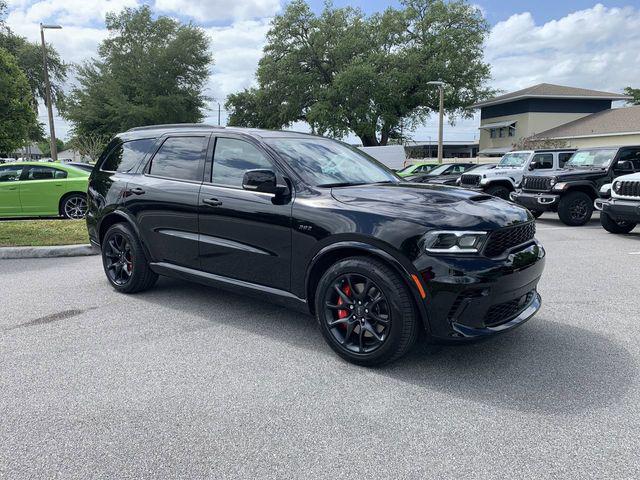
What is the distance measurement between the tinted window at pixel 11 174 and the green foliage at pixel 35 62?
27204 millimetres

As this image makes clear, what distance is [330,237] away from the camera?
3762 millimetres

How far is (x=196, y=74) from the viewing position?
4591cm

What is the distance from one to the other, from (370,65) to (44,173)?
32.5m

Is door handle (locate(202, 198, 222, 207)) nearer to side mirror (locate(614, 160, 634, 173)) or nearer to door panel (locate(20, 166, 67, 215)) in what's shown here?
door panel (locate(20, 166, 67, 215))

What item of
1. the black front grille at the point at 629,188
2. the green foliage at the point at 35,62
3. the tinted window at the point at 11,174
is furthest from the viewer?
the green foliage at the point at 35,62

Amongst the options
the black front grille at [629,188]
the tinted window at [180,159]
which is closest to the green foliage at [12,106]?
the tinted window at [180,159]

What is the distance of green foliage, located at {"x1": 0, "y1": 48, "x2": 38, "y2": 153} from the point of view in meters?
15.8

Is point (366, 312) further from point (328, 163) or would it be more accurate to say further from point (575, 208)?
point (575, 208)

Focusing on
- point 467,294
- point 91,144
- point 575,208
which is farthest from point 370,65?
point 467,294

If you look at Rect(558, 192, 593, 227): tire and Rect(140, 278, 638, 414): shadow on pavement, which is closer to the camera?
Rect(140, 278, 638, 414): shadow on pavement

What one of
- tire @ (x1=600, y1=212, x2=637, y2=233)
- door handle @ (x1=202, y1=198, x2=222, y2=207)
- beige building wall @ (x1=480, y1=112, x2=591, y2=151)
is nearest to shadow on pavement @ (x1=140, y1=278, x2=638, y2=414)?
door handle @ (x1=202, y1=198, x2=222, y2=207)

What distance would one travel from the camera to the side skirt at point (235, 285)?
4.09 m

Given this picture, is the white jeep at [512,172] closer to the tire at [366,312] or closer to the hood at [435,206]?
the hood at [435,206]

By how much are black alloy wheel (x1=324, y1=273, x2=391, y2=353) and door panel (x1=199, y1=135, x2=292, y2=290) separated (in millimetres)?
501
